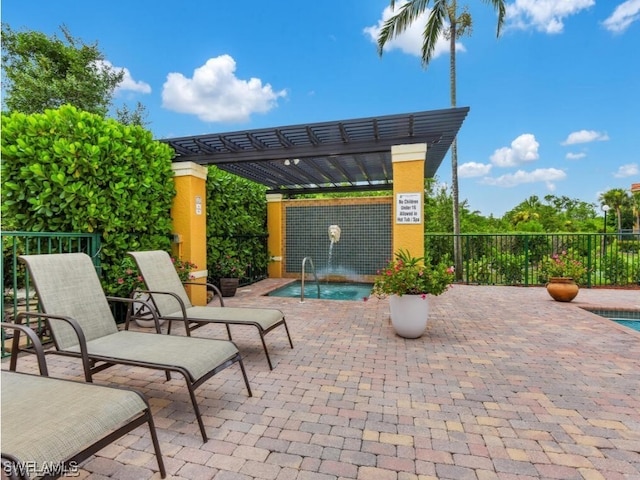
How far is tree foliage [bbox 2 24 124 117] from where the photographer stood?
38.6 feet

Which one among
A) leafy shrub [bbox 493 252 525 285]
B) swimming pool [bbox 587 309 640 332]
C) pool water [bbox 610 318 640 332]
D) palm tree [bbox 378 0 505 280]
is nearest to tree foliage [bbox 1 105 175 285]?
swimming pool [bbox 587 309 640 332]

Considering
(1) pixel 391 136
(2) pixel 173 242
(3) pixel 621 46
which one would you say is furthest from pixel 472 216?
(2) pixel 173 242

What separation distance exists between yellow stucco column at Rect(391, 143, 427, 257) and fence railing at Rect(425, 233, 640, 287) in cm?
362

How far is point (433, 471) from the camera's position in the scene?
5.65ft

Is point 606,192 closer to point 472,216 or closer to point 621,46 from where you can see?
point 621,46

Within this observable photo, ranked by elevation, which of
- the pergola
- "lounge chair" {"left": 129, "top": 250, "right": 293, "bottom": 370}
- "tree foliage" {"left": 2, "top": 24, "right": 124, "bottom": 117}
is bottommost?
"lounge chair" {"left": 129, "top": 250, "right": 293, "bottom": 370}

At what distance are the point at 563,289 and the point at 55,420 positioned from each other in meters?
7.07

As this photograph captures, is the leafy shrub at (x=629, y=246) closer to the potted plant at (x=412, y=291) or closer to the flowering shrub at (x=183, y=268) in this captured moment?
the potted plant at (x=412, y=291)

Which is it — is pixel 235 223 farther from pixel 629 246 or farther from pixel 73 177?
pixel 629 246

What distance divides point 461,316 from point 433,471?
3.65 meters

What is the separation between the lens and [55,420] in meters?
1.35

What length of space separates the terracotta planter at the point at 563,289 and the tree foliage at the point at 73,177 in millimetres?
6967

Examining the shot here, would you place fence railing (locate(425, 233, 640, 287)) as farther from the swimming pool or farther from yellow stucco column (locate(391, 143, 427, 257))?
yellow stucco column (locate(391, 143, 427, 257))

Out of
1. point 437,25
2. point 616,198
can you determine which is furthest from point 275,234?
point 616,198
